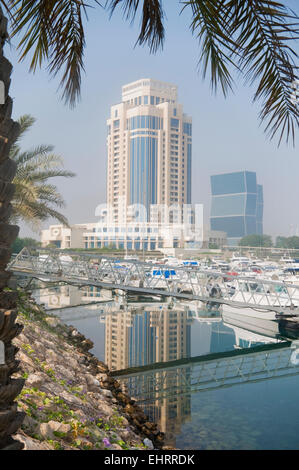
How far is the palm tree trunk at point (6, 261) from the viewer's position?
1983 mm

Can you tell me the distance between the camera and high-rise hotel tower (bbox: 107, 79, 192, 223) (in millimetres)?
100812

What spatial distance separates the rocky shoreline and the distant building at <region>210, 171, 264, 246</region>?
150 meters

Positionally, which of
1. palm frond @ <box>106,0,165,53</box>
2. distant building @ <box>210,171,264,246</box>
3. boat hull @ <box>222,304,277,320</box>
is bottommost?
boat hull @ <box>222,304,277,320</box>

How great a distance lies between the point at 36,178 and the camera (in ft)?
49.0

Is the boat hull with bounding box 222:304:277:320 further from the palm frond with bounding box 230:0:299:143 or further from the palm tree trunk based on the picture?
the palm tree trunk

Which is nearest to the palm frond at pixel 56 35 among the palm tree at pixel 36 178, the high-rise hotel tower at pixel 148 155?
the palm tree at pixel 36 178

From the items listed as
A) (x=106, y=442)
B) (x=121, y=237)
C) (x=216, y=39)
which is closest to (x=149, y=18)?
(x=216, y=39)

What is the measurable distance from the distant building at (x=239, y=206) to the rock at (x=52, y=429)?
15348cm

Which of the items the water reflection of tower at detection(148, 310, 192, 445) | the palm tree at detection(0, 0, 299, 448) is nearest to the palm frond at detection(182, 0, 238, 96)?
the palm tree at detection(0, 0, 299, 448)

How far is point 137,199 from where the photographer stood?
10281 cm

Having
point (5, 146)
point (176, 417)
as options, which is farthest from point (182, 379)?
point (5, 146)

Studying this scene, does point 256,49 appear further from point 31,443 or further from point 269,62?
point 31,443

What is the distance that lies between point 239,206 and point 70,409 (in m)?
160
